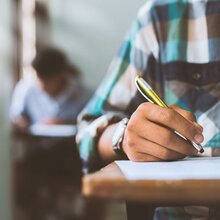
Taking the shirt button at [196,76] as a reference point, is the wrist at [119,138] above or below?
below

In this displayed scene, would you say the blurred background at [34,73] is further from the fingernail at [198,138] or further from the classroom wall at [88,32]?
the fingernail at [198,138]

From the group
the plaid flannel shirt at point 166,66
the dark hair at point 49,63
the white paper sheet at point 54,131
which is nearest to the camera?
the plaid flannel shirt at point 166,66

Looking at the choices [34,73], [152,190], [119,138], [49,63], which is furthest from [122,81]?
[34,73]

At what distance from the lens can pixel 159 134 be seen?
66cm

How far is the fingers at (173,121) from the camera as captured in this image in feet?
2.09

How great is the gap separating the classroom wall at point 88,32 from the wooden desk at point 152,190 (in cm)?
439

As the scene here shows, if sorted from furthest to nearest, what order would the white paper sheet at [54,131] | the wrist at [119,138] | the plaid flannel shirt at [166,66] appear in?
the white paper sheet at [54,131] → the plaid flannel shirt at [166,66] → the wrist at [119,138]

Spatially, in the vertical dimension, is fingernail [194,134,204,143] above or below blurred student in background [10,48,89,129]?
above

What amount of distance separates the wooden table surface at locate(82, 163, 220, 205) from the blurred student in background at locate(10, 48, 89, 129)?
3481 mm

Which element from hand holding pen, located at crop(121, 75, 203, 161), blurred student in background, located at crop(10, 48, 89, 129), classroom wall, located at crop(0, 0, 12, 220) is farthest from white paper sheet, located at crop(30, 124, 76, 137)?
hand holding pen, located at crop(121, 75, 203, 161)

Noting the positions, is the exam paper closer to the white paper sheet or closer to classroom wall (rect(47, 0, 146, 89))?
the white paper sheet

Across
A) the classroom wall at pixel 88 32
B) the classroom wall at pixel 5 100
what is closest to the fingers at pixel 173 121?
the classroom wall at pixel 5 100

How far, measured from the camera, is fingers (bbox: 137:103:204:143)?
2.09 ft

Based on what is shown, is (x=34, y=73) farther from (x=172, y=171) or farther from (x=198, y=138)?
(x=172, y=171)
